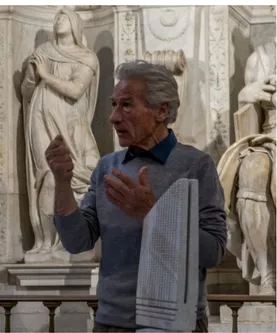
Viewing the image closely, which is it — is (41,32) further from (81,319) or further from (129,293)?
(129,293)

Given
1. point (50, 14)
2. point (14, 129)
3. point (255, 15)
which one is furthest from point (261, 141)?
point (50, 14)

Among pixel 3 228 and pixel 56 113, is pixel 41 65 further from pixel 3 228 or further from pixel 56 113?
pixel 3 228

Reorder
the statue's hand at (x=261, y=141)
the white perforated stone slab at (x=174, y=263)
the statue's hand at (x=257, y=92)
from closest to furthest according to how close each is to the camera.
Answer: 1. the white perforated stone slab at (x=174, y=263)
2. the statue's hand at (x=261, y=141)
3. the statue's hand at (x=257, y=92)

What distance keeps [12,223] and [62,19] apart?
1.50 metres

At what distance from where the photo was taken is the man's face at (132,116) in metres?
2.10

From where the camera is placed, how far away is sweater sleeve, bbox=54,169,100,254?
7.08ft

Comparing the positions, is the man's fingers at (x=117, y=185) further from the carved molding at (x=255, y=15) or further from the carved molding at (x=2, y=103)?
the carved molding at (x=255, y=15)

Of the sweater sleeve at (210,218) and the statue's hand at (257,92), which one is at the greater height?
the statue's hand at (257,92)

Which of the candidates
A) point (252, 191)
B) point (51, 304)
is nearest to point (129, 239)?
point (51, 304)

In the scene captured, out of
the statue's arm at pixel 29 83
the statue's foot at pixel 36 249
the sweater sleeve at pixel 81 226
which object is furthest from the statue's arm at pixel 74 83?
the sweater sleeve at pixel 81 226

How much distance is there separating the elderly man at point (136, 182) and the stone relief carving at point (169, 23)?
4539 millimetres

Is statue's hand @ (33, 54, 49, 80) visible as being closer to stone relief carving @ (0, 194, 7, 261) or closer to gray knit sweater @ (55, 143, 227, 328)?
stone relief carving @ (0, 194, 7, 261)

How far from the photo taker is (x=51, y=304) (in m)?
4.86

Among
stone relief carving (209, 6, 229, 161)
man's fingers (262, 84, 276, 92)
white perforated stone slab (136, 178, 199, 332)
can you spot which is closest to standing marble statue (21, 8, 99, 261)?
stone relief carving (209, 6, 229, 161)
